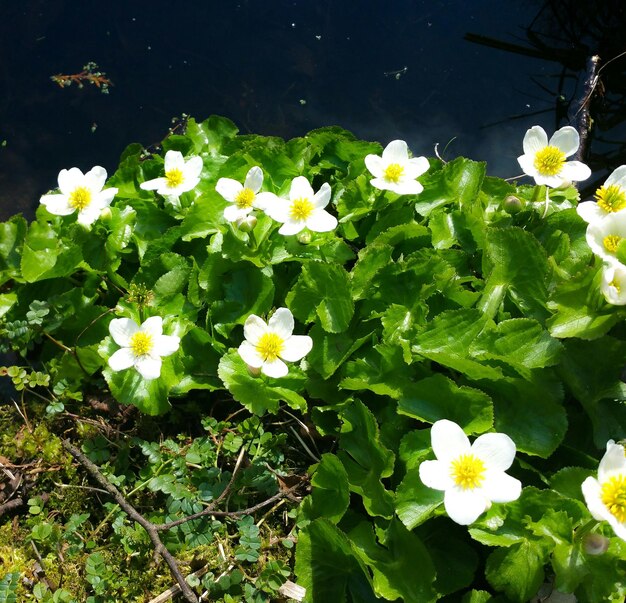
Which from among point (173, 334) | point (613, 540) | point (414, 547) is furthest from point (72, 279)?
point (613, 540)

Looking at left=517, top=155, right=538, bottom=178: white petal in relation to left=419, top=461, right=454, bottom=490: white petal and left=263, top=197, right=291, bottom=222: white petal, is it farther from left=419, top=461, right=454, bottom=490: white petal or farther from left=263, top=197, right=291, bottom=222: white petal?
left=419, top=461, right=454, bottom=490: white petal

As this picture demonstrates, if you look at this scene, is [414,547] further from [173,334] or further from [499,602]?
[173,334]

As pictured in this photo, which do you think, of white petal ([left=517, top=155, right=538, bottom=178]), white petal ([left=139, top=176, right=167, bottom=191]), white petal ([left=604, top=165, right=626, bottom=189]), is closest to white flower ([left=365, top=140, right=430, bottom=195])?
white petal ([left=517, top=155, right=538, bottom=178])

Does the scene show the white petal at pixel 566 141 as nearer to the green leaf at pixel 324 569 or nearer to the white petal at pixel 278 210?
the white petal at pixel 278 210

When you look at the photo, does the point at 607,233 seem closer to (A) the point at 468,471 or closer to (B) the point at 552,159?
(B) the point at 552,159

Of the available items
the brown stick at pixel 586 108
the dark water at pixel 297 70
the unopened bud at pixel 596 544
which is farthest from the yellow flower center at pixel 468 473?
the brown stick at pixel 586 108
